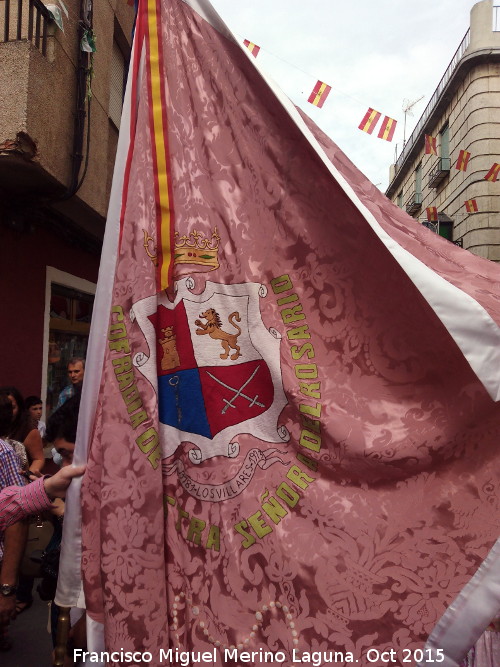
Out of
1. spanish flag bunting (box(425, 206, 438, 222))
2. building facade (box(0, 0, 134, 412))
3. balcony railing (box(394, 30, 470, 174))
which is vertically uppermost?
Result: balcony railing (box(394, 30, 470, 174))

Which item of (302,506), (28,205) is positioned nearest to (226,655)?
(302,506)

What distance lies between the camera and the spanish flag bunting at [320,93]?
7137 mm

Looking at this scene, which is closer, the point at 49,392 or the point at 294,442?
the point at 294,442

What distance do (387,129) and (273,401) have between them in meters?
7.54

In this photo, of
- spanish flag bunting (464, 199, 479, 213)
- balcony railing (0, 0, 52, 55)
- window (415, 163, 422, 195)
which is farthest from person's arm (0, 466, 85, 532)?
window (415, 163, 422, 195)

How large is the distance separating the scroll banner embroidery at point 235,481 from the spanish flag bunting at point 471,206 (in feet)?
45.2

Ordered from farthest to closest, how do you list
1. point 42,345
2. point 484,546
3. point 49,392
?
point 49,392 < point 42,345 < point 484,546

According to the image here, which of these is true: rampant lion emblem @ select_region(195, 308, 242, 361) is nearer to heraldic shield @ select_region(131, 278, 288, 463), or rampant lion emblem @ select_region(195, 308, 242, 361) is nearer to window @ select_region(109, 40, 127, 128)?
heraldic shield @ select_region(131, 278, 288, 463)

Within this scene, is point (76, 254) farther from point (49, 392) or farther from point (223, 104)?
Result: point (223, 104)

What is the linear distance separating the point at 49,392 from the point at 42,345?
0.72 metres

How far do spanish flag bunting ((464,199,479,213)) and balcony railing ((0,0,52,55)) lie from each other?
11596mm

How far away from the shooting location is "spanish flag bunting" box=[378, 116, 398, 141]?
314 inches

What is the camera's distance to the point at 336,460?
152 cm

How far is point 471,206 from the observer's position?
1370 centimetres
